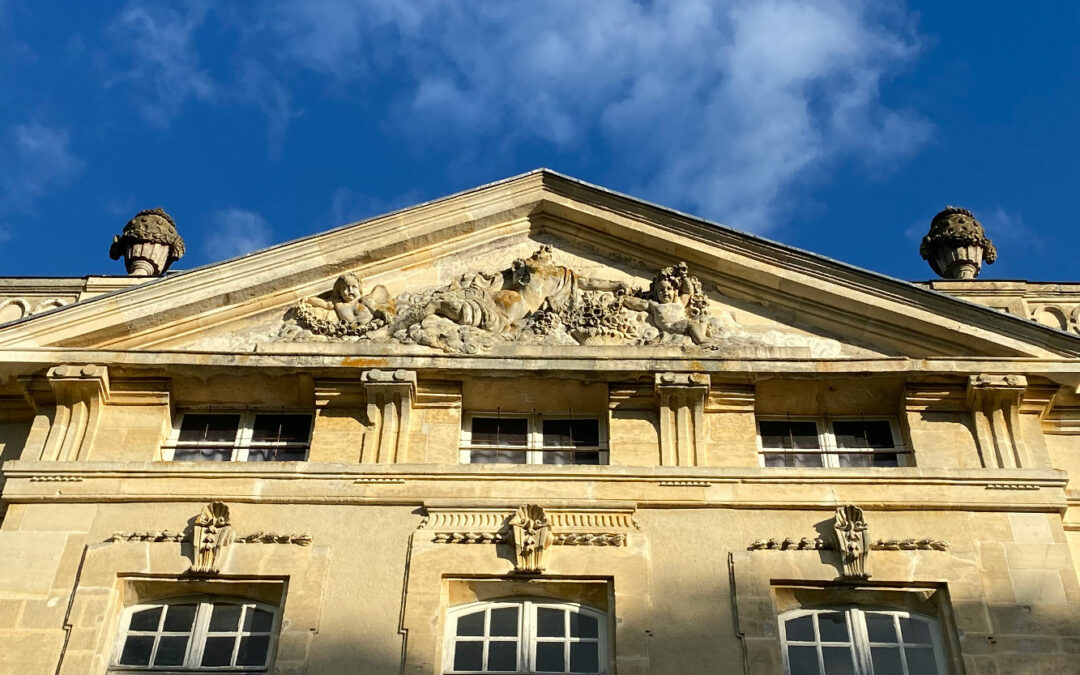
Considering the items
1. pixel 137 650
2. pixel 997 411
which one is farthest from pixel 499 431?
pixel 997 411

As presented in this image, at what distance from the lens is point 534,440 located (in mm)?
13008

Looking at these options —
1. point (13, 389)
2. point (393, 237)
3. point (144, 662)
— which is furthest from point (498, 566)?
point (13, 389)

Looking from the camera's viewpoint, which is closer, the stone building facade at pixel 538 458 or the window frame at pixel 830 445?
the stone building facade at pixel 538 458

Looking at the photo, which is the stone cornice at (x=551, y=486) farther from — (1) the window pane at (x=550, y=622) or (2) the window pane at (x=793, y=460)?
(1) the window pane at (x=550, y=622)

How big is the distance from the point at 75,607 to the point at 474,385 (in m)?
3.72

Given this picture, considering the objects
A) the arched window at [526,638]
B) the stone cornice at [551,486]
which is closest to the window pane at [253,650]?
the stone cornice at [551,486]

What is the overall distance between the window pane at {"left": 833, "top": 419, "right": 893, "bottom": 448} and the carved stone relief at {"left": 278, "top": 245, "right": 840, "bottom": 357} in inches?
27.1

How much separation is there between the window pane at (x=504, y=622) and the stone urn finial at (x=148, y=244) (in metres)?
5.44

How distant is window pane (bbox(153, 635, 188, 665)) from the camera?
11.4 meters

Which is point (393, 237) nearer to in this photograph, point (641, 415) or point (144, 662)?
point (641, 415)

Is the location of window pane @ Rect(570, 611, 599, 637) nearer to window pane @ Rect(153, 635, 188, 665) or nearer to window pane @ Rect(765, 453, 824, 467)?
window pane @ Rect(765, 453, 824, 467)

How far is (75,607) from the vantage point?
37.4 ft

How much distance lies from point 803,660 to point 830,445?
2.32 meters

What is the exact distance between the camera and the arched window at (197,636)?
37.2 feet
